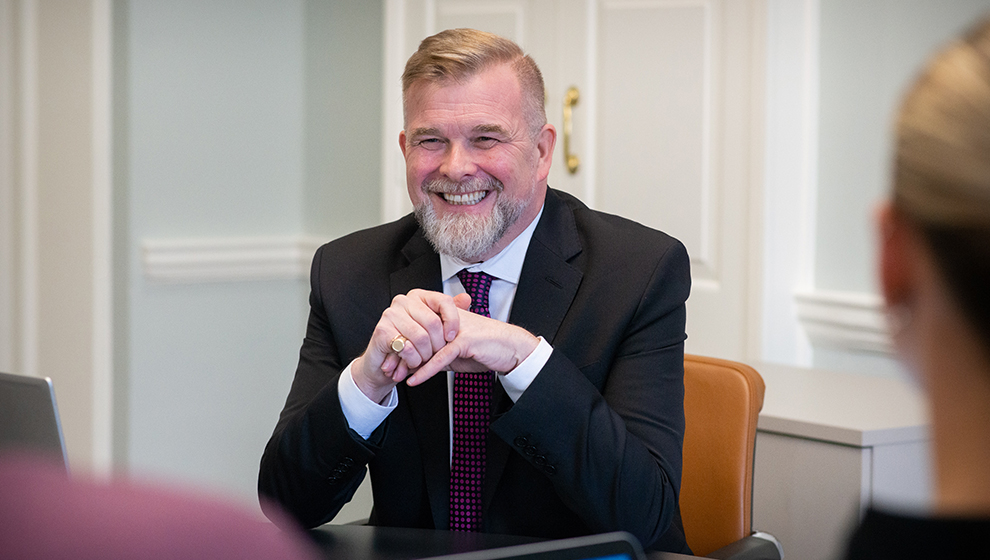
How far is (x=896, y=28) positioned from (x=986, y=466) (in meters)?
2.37

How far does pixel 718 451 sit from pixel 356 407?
634 mm

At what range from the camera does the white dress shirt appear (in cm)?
148

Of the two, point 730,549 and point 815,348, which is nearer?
point 730,549

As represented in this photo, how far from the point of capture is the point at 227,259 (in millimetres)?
3773

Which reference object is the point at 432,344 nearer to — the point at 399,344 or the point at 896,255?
the point at 399,344

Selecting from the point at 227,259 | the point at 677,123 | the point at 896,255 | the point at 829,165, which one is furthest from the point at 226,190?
the point at 896,255

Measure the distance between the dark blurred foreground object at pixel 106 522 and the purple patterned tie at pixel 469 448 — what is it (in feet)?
4.47

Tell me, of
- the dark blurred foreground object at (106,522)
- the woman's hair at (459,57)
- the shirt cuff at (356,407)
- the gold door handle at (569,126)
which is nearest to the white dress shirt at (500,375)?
the shirt cuff at (356,407)

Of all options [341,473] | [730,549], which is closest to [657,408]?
[730,549]

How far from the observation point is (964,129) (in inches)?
18.1

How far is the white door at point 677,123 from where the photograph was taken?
2963 mm

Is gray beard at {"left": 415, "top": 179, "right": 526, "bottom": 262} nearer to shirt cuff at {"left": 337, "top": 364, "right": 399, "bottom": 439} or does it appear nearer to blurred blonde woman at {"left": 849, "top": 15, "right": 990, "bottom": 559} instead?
shirt cuff at {"left": 337, "top": 364, "right": 399, "bottom": 439}

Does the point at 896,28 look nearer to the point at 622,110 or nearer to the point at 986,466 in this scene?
the point at 622,110

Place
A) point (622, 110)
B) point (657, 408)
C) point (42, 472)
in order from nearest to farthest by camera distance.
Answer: point (42, 472)
point (657, 408)
point (622, 110)
